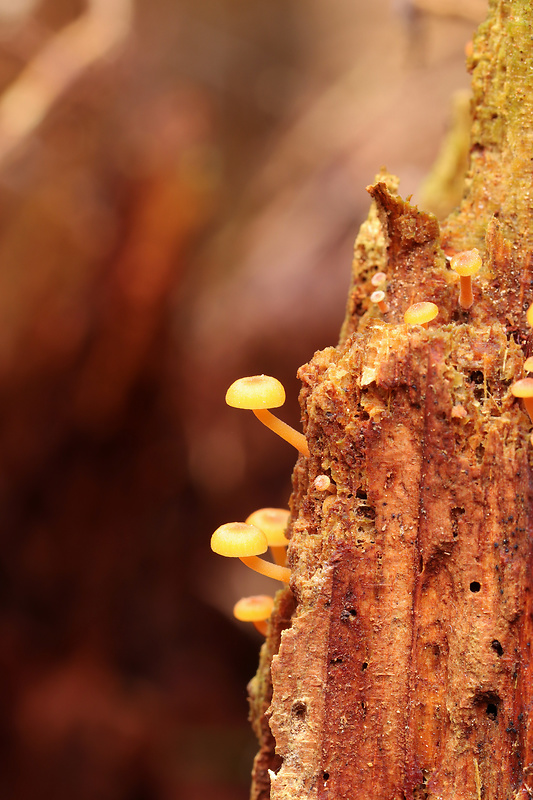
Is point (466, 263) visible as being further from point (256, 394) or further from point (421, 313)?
point (256, 394)

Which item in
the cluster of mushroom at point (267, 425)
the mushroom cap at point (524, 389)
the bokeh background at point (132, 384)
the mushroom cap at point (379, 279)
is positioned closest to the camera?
the mushroom cap at point (524, 389)

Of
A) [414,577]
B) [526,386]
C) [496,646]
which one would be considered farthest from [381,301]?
[496,646]

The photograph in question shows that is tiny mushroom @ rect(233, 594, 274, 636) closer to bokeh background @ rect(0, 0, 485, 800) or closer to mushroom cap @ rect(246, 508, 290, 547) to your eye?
mushroom cap @ rect(246, 508, 290, 547)

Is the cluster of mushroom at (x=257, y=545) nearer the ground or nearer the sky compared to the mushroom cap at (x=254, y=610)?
nearer the sky

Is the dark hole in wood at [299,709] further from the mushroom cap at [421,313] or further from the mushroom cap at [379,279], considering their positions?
the mushroom cap at [379,279]

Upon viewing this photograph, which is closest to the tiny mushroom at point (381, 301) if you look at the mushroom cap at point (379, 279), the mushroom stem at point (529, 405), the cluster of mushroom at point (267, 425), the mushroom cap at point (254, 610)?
the mushroom cap at point (379, 279)

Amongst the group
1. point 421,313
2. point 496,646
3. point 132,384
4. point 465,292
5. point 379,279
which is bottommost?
point 496,646

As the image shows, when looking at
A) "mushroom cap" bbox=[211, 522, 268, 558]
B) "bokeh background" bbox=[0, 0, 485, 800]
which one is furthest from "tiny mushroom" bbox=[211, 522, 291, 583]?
"bokeh background" bbox=[0, 0, 485, 800]
